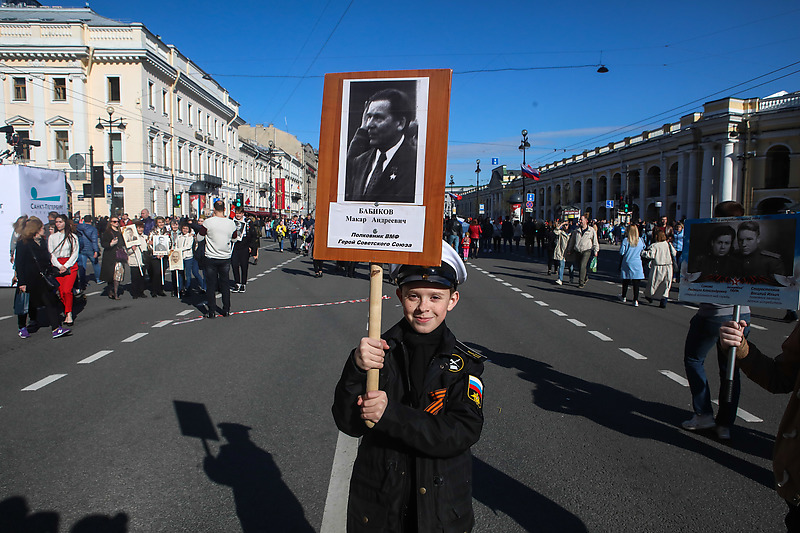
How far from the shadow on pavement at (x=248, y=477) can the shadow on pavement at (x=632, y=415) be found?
2659 millimetres

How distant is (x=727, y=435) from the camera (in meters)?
4.70

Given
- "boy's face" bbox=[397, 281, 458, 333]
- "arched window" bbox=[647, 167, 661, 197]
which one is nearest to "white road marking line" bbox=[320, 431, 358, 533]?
"boy's face" bbox=[397, 281, 458, 333]

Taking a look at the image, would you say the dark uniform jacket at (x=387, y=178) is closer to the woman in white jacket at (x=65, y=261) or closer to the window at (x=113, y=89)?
the woman in white jacket at (x=65, y=261)

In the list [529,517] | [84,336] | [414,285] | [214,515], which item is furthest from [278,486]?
[84,336]

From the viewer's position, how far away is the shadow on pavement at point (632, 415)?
4406mm

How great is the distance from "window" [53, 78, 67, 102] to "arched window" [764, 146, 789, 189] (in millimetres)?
56012

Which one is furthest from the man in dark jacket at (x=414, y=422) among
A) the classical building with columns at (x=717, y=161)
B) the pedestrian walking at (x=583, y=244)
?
the classical building with columns at (x=717, y=161)

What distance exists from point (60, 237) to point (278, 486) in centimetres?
769

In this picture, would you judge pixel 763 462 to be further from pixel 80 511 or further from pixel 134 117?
pixel 134 117

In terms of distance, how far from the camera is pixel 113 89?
45.8 m

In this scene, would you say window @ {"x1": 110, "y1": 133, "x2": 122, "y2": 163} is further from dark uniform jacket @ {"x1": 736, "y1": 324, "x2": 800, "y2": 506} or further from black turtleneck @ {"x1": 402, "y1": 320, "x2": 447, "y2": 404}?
dark uniform jacket @ {"x1": 736, "y1": 324, "x2": 800, "y2": 506}

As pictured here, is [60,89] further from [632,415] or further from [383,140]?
[383,140]

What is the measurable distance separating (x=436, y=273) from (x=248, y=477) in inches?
91.3

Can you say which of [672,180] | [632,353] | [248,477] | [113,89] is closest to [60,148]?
[113,89]
